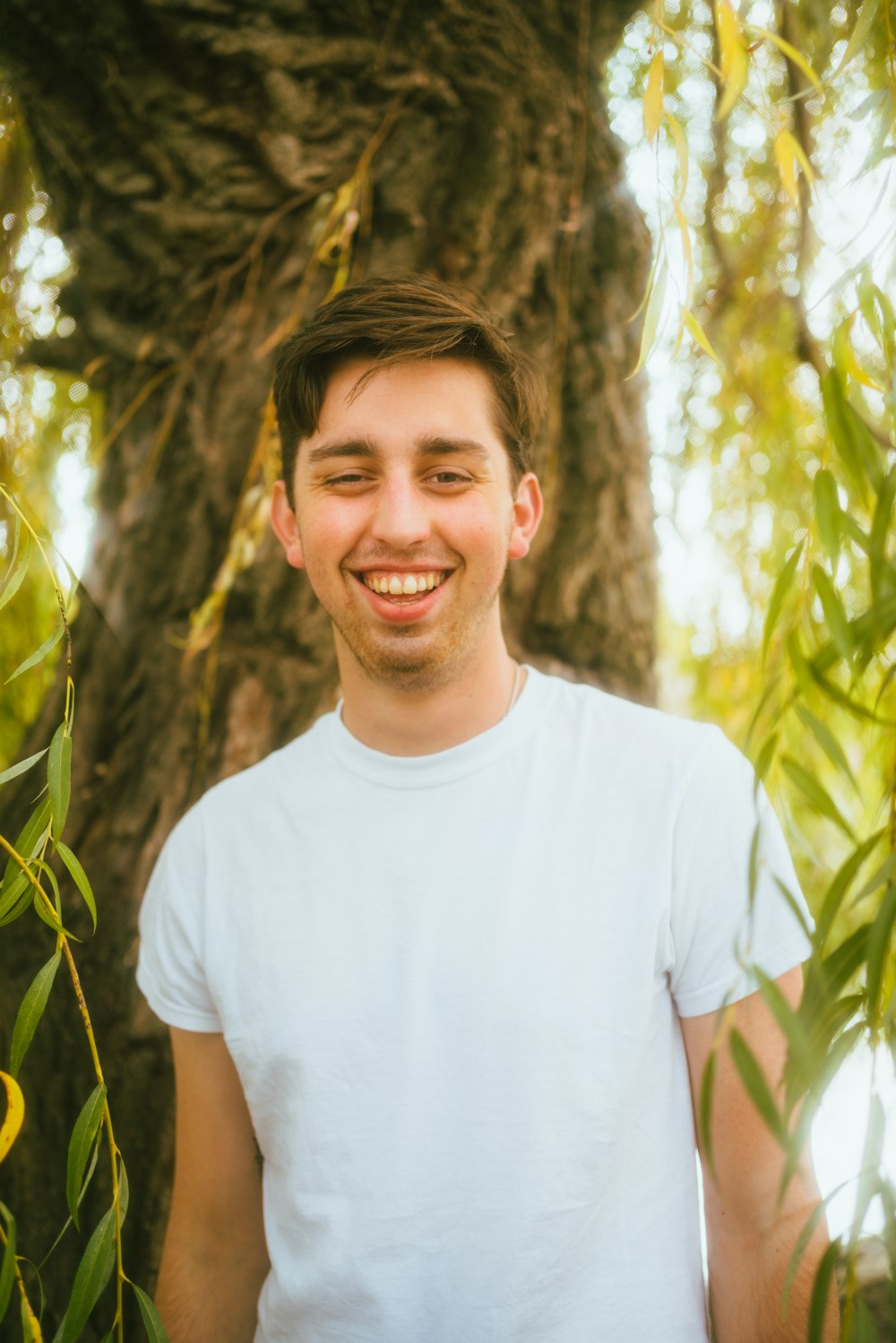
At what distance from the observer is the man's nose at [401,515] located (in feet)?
3.84

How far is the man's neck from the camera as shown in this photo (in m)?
1.25

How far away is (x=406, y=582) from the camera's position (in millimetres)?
1205

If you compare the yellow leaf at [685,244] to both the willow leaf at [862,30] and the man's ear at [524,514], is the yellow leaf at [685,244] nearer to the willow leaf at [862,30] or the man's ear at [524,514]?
the willow leaf at [862,30]

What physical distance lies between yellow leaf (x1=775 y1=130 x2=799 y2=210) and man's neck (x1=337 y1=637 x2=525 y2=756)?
582 mm

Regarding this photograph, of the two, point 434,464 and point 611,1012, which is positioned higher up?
point 434,464

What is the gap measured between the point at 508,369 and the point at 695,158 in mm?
970

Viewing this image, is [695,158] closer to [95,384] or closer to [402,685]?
[95,384]

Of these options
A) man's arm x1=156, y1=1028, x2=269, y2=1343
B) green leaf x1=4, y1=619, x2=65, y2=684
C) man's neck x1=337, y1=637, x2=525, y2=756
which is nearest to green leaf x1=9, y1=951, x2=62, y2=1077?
green leaf x1=4, y1=619, x2=65, y2=684

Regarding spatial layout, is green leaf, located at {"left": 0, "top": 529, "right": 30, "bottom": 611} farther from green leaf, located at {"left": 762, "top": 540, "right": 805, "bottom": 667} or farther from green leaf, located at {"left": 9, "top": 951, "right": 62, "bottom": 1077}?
green leaf, located at {"left": 762, "top": 540, "right": 805, "bottom": 667}

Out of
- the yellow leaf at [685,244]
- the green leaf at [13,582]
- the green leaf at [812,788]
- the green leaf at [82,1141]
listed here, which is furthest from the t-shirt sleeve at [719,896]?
the green leaf at [13,582]

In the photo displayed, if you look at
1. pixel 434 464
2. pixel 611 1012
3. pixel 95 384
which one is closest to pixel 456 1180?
pixel 611 1012

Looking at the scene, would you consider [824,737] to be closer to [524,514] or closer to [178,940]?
[524,514]

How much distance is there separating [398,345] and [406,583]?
271 millimetres

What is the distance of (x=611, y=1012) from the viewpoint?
42.4 inches
